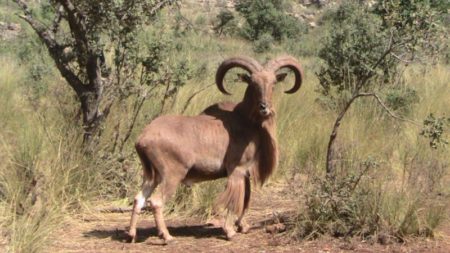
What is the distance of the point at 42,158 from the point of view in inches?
354

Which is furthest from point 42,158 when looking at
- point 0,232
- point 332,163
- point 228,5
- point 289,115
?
point 228,5

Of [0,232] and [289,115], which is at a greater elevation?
[289,115]

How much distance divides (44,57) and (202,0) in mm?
32415

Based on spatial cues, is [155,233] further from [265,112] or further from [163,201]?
[265,112]

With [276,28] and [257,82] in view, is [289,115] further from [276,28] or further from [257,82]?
[276,28]

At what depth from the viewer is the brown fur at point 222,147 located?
7.99m

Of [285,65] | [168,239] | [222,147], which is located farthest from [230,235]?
[285,65]

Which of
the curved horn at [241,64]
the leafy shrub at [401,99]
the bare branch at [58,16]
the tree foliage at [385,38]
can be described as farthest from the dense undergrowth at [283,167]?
the curved horn at [241,64]

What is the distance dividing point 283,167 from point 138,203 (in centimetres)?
364

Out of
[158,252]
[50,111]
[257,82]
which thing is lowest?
[158,252]

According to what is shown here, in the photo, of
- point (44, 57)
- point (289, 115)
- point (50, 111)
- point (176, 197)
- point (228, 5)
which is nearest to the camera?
point (176, 197)

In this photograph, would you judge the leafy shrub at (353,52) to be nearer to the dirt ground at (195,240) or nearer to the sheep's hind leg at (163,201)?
the dirt ground at (195,240)

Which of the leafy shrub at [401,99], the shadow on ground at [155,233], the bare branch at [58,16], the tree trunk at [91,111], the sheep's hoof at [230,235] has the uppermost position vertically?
the bare branch at [58,16]

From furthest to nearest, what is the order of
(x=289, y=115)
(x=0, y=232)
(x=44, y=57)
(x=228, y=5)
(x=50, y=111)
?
(x=228, y=5) < (x=44, y=57) < (x=289, y=115) < (x=50, y=111) < (x=0, y=232)
